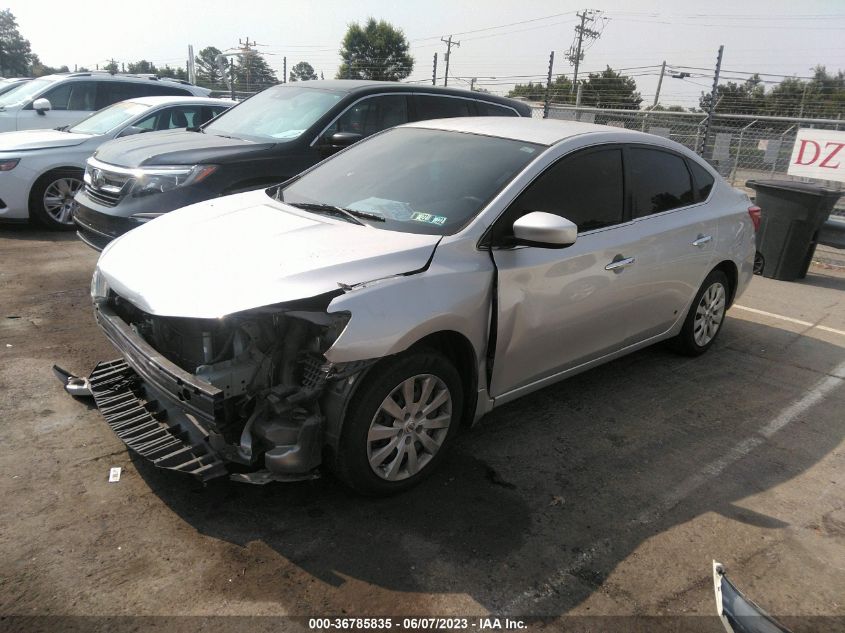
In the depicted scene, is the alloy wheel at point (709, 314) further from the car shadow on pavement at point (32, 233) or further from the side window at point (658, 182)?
the car shadow on pavement at point (32, 233)

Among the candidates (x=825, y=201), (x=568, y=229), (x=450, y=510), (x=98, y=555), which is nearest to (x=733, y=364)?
(x=568, y=229)

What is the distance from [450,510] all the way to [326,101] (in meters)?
4.84

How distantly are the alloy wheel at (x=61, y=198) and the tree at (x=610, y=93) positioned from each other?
18.4 m

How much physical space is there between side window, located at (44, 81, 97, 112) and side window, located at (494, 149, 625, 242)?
367 inches

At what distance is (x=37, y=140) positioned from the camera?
27.5ft

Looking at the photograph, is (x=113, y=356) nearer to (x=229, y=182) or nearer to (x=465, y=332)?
(x=229, y=182)

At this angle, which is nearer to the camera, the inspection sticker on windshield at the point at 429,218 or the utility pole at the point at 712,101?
the inspection sticker on windshield at the point at 429,218

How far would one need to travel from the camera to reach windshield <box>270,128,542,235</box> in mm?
3602

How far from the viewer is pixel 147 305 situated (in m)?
2.99

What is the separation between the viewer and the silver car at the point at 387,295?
9.55 feet

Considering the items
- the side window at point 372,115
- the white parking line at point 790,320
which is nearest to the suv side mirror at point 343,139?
the side window at point 372,115

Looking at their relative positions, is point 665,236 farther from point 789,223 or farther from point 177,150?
point 789,223

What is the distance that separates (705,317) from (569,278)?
83.4 inches

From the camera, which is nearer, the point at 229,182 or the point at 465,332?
the point at 465,332
